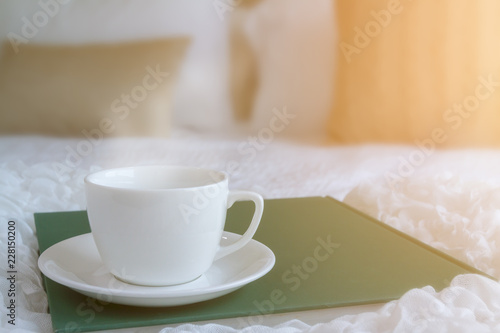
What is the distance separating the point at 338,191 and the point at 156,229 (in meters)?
0.66

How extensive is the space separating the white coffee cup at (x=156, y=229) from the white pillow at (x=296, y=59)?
126 cm

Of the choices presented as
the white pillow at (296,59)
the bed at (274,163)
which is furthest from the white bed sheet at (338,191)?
the white pillow at (296,59)

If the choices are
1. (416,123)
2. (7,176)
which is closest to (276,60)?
(416,123)

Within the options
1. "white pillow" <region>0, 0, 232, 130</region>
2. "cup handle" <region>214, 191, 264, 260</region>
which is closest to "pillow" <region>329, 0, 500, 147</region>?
"white pillow" <region>0, 0, 232, 130</region>

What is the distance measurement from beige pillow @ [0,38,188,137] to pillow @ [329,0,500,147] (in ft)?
1.65

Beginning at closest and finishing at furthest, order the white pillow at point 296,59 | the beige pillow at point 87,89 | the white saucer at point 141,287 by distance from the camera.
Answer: the white saucer at point 141,287 < the beige pillow at point 87,89 < the white pillow at point 296,59

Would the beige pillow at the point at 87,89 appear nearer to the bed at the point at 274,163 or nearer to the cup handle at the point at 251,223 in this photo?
the bed at the point at 274,163

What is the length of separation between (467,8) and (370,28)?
271 mm

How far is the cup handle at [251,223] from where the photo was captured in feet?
1.60

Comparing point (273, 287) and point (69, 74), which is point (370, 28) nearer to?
point (69, 74)

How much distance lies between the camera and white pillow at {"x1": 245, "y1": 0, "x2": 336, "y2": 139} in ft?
5.64

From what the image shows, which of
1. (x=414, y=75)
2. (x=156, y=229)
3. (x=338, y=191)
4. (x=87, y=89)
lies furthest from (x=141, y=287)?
(x=414, y=75)

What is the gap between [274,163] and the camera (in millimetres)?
1392

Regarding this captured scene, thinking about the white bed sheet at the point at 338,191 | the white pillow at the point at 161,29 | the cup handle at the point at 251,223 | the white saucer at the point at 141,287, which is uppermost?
the white pillow at the point at 161,29
